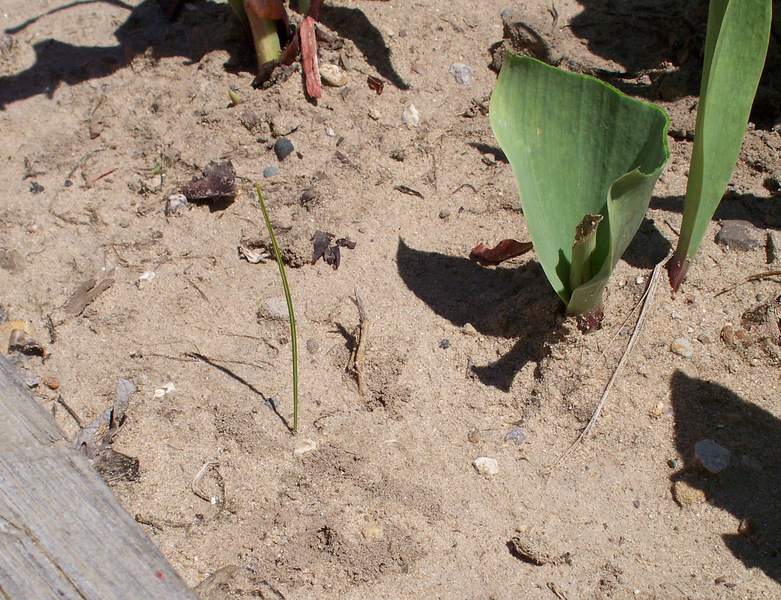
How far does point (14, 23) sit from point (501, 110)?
1.94 meters

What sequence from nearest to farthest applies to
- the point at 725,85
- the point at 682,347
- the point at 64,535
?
the point at 64,535 < the point at 725,85 < the point at 682,347

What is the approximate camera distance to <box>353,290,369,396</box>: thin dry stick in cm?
133

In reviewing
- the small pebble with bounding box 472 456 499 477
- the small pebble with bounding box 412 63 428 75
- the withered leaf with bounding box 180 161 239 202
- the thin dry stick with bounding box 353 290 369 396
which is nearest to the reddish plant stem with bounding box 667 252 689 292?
the small pebble with bounding box 472 456 499 477

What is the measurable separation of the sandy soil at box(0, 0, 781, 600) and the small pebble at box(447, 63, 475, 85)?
0.7 inches

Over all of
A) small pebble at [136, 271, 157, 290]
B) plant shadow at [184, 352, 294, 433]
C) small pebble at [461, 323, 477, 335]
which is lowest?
plant shadow at [184, 352, 294, 433]

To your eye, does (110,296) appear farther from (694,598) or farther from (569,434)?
(694,598)

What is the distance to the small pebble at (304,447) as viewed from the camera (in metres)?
1.23

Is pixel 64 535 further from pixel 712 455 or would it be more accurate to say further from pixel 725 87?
pixel 725 87

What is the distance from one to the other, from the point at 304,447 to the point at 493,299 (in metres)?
0.52

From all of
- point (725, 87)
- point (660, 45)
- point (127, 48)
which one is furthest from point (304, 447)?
point (660, 45)

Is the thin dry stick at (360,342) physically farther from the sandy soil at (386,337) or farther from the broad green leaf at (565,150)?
the broad green leaf at (565,150)

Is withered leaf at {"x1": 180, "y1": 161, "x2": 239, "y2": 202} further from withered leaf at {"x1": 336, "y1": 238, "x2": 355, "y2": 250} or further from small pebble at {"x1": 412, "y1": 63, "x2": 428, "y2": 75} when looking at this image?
small pebble at {"x1": 412, "y1": 63, "x2": 428, "y2": 75}

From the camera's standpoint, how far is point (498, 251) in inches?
58.1

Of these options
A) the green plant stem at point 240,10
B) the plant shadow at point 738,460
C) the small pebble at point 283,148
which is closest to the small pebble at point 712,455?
the plant shadow at point 738,460
